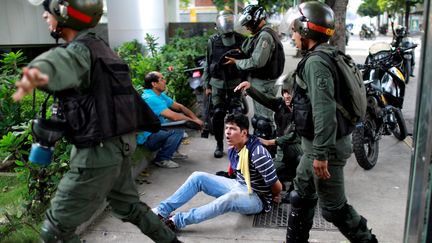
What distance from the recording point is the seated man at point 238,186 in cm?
367

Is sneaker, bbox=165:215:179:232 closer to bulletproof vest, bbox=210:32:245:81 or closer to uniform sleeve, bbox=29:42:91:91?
uniform sleeve, bbox=29:42:91:91

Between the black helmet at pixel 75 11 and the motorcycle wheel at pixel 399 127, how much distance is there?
462 centimetres

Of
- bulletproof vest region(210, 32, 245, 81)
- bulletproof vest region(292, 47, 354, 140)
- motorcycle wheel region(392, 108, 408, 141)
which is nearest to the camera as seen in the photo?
bulletproof vest region(292, 47, 354, 140)

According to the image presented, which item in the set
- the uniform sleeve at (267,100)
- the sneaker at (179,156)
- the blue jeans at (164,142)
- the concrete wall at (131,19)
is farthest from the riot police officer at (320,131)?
the concrete wall at (131,19)

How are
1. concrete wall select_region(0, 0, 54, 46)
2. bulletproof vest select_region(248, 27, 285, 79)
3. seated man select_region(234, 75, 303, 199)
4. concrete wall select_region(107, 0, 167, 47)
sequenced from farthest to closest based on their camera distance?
concrete wall select_region(107, 0, 167, 47) < concrete wall select_region(0, 0, 54, 46) < bulletproof vest select_region(248, 27, 285, 79) < seated man select_region(234, 75, 303, 199)

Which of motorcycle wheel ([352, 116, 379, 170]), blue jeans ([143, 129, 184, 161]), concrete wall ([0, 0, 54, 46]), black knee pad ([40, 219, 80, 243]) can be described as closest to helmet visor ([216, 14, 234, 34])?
blue jeans ([143, 129, 184, 161])

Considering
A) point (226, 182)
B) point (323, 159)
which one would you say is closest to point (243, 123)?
point (226, 182)

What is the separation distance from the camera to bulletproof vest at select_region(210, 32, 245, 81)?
5.59 metres

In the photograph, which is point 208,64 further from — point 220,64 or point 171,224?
point 171,224

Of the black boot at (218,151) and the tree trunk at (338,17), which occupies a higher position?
the tree trunk at (338,17)

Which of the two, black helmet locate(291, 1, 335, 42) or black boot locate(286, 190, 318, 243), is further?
black boot locate(286, 190, 318, 243)

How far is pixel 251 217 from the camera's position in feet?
13.0

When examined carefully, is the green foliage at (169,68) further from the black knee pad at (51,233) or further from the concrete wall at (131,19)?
the black knee pad at (51,233)

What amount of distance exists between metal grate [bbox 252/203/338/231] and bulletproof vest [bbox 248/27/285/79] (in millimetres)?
1617
